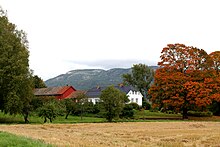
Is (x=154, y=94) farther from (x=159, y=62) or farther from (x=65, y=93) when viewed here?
(x=65, y=93)

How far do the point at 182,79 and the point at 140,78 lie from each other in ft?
224

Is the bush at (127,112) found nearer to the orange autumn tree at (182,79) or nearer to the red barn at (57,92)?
the orange autumn tree at (182,79)

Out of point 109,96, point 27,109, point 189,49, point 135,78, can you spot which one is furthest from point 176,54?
point 135,78

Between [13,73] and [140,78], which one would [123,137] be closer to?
[13,73]

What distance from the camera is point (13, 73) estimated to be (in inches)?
1687

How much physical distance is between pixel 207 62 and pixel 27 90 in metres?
34.0

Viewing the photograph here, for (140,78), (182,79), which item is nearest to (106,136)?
(182,79)

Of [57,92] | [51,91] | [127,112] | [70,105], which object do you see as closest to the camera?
[127,112]

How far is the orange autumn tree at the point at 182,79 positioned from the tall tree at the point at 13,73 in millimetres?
25222

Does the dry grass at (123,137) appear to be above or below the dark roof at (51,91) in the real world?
below

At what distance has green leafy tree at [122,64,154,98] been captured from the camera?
127 m

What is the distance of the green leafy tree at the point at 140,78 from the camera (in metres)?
127

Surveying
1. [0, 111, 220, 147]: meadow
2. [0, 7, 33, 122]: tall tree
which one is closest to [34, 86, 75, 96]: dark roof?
[0, 111, 220, 147]: meadow

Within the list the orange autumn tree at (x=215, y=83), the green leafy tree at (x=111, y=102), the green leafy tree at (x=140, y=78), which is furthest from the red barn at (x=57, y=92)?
the green leafy tree at (x=111, y=102)
